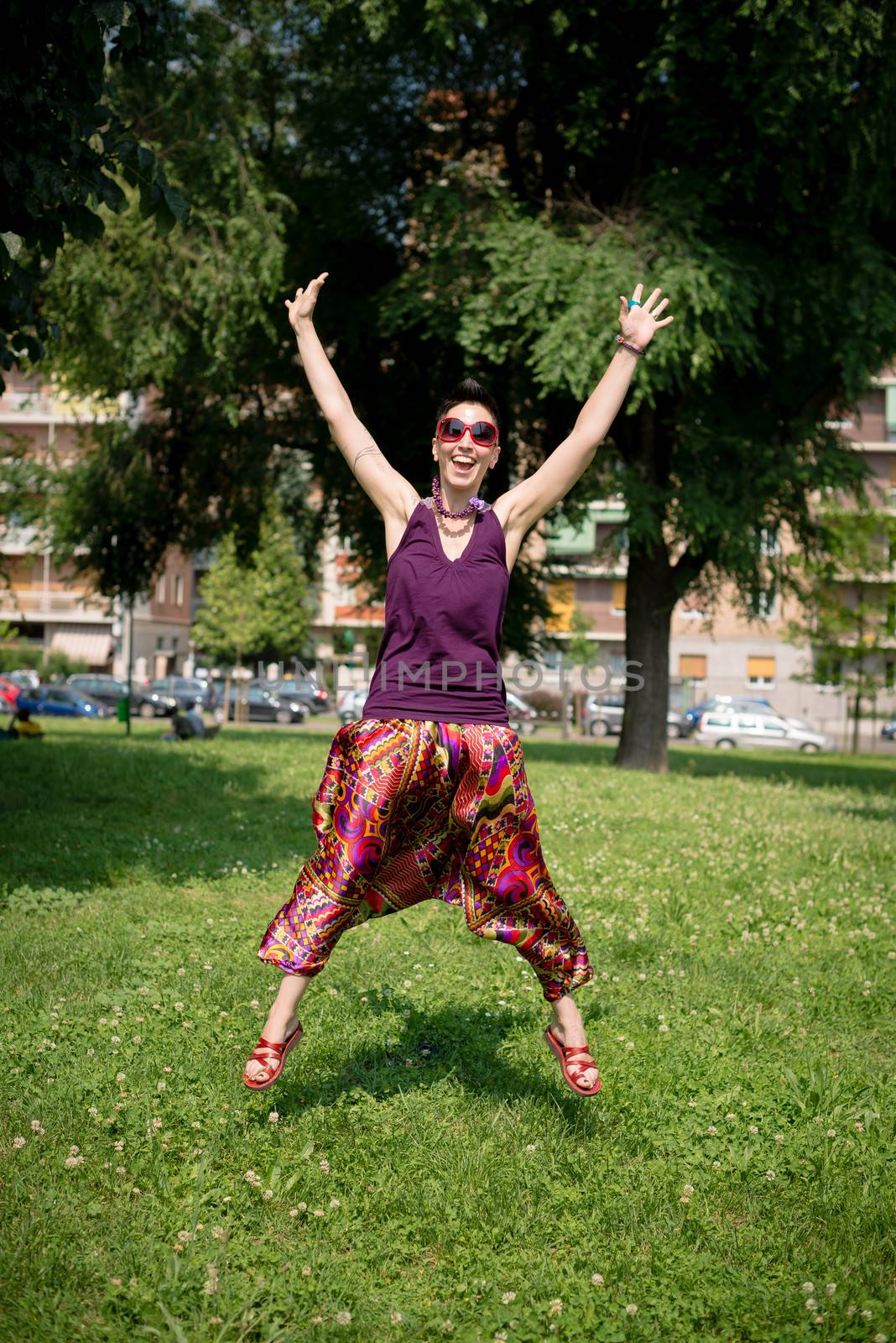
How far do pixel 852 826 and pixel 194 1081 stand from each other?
32.0ft

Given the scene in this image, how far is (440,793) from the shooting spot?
4.24 m

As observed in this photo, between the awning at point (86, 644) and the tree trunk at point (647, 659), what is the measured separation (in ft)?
171

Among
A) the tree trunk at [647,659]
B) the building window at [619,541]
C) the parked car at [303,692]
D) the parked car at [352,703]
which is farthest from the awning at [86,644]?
the building window at [619,541]

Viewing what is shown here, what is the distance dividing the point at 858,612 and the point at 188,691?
1135 inches

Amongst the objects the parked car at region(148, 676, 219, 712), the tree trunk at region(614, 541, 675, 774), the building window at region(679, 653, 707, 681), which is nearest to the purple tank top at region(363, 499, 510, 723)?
the tree trunk at region(614, 541, 675, 774)

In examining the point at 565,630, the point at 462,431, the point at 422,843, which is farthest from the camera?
the point at 565,630

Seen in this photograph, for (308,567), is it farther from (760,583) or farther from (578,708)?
(578,708)

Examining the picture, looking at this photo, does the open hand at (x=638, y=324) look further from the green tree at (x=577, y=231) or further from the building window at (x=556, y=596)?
the building window at (x=556, y=596)

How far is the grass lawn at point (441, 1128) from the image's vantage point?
11.1ft

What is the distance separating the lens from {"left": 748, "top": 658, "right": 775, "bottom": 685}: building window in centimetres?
6366

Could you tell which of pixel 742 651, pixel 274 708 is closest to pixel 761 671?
pixel 742 651

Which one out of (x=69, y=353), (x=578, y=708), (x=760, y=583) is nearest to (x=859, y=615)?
(x=578, y=708)

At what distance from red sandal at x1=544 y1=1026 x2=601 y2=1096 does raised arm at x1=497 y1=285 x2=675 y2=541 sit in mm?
1813

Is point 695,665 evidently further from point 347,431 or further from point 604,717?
point 347,431
